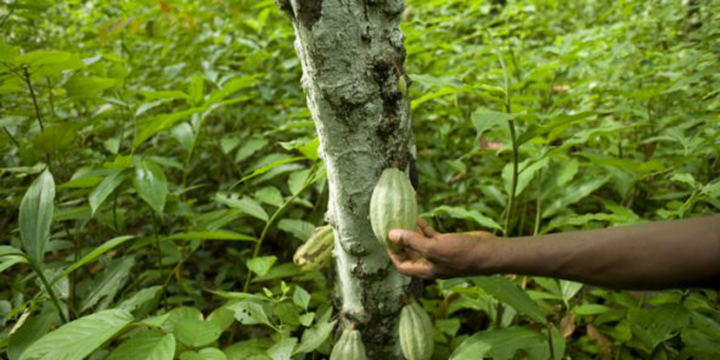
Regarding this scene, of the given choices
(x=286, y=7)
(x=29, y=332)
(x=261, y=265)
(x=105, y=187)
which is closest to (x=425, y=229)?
(x=261, y=265)

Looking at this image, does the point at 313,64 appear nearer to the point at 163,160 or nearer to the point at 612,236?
the point at 612,236

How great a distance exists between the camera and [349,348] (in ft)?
3.61

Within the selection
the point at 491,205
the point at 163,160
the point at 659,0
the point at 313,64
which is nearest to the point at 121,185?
the point at 163,160

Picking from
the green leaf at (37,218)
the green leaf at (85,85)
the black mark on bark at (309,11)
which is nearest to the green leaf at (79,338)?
the green leaf at (37,218)

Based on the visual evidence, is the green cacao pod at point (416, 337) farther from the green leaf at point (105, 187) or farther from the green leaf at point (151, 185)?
the green leaf at point (105, 187)

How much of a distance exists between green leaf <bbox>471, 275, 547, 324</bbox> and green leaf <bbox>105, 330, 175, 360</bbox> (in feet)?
2.48

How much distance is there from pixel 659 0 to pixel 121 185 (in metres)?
3.18

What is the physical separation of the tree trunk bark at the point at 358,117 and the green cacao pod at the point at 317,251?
0.06 m

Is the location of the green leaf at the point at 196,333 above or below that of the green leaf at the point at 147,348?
below

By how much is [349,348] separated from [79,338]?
0.61m

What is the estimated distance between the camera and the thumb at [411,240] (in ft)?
2.96

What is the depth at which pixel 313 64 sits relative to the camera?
881mm

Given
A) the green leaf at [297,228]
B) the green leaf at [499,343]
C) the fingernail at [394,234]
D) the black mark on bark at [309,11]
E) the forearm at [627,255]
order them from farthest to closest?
1. the green leaf at [297,228]
2. the green leaf at [499,343]
3. the fingernail at [394,234]
4. the black mark on bark at [309,11]
5. the forearm at [627,255]

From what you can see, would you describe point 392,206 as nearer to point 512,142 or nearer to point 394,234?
point 394,234
